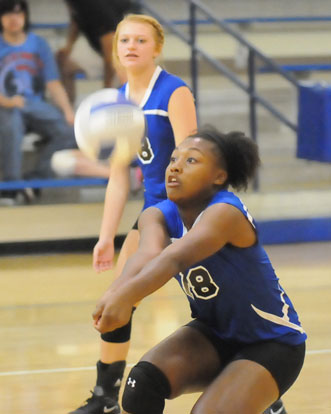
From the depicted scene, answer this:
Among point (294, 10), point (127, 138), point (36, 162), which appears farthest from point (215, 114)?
point (127, 138)

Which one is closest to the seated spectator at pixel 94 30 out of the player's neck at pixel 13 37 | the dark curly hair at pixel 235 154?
the player's neck at pixel 13 37

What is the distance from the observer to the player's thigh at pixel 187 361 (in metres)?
2.59

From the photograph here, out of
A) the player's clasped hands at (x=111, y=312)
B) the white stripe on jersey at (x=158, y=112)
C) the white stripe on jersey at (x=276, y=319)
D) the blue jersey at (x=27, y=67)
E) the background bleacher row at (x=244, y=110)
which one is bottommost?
the background bleacher row at (x=244, y=110)

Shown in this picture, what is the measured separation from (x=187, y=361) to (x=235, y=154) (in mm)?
597

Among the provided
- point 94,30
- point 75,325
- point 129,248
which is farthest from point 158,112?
point 94,30

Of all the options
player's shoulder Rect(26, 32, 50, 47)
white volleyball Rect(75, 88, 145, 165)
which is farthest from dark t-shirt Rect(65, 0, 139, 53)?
white volleyball Rect(75, 88, 145, 165)

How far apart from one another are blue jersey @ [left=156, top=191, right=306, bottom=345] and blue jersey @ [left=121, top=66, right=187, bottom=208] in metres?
0.68

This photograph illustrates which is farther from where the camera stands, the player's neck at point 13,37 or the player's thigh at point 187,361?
the player's neck at point 13,37

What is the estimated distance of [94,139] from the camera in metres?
2.89

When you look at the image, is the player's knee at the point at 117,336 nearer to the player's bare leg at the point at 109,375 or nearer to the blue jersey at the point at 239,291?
the player's bare leg at the point at 109,375

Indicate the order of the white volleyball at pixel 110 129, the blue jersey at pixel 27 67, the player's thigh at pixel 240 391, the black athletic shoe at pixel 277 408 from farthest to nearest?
the blue jersey at pixel 27 67, the black athletic shoe at pixel 277 408, the white volleyball at pixel 110 129, the player's thigh at pixel 240 391

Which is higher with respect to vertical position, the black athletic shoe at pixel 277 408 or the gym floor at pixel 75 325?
the black athletic shoe at pixel 277 408

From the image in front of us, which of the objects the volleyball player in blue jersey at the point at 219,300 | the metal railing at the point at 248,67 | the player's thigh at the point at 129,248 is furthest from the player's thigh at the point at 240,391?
the metal railing at the point at 248,67

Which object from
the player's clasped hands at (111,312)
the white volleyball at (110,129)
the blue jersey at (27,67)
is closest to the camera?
the player's clasped hands at (111,312)
